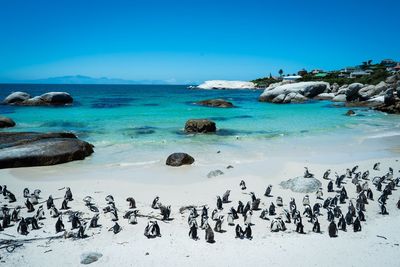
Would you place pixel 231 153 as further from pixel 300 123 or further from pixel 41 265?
pixel 300 123

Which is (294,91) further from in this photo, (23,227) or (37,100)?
(23,227)

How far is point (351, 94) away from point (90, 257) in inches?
2094

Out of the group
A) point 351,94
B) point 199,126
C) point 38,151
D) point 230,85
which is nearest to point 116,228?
point 38,151

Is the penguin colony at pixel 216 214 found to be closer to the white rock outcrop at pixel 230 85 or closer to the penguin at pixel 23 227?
the penguin at pixel 23 227

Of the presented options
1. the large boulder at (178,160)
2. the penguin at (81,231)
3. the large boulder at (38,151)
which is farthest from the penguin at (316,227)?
the large boulder at (38,151)

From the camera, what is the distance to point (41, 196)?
1130cm

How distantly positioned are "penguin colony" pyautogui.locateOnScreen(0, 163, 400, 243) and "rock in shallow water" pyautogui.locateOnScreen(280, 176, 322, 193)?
0.29 meters

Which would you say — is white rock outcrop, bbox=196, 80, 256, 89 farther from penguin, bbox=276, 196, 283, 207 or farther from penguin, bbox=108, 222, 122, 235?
penguin, bbox=108, 222, 122, 235

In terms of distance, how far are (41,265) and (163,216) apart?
10.7 ft

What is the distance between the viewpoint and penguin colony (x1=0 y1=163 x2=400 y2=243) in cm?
846

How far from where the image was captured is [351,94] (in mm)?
53188

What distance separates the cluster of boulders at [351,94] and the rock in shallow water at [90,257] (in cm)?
3946

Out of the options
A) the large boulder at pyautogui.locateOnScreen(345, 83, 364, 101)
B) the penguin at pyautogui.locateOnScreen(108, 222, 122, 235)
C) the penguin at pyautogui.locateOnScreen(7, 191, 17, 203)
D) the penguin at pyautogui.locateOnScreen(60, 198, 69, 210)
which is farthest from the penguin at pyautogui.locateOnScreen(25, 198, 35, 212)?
the large boulder at pyautogui.locateOnScreen(345, 83, 364, 101)

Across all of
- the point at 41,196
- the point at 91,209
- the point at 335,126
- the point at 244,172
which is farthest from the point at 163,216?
the point at 335,126
